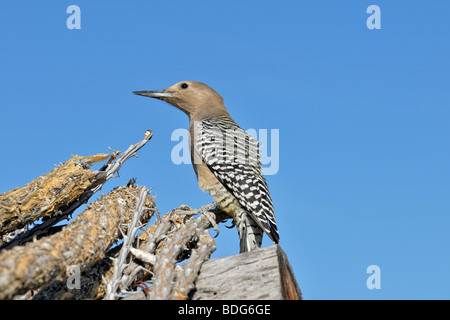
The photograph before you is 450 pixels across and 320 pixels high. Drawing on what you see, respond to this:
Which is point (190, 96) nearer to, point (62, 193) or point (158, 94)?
point (158, 94)

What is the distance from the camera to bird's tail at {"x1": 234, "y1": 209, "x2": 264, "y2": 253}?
712 centimetres

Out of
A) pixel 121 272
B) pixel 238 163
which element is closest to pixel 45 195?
pixel 121 272

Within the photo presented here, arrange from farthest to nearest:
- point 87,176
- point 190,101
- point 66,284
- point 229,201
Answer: point 190,101 → point 229,201 → point 87,176 → point 66,284

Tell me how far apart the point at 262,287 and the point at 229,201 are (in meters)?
3.30

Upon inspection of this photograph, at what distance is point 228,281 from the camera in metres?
4.58

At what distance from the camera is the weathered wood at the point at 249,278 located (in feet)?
14.4

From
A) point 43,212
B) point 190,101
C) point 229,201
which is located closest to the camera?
point 43,212

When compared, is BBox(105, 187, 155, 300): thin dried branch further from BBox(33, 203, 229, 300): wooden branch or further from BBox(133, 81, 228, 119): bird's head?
BBox(133, 81, 228, 119): bird's head

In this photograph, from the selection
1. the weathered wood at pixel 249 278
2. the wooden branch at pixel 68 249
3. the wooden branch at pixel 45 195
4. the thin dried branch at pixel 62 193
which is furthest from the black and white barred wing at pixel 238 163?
the wooden branch at pixel 45 195

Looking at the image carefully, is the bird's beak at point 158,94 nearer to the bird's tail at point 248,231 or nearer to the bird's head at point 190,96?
the bird's head at point 190,96

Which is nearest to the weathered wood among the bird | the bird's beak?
the bird
